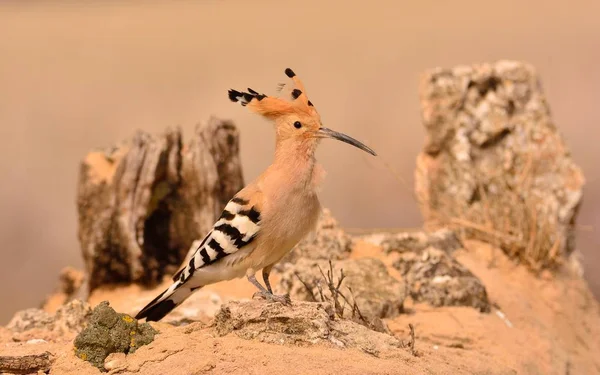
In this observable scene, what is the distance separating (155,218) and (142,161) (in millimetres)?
564

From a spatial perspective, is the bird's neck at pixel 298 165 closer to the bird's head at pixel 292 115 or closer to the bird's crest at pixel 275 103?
the bird's head at pixel 292 115

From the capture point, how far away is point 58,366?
10.7 feet

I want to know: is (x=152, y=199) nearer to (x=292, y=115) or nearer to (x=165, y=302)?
(x=165, y=302)

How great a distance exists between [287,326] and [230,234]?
734 mm

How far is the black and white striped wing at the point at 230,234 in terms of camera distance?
3.75m

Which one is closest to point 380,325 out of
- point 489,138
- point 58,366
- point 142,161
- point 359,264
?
point 359,264

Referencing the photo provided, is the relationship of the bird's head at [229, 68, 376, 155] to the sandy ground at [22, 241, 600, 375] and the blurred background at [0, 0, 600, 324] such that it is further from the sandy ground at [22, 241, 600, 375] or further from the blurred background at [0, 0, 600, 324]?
the blurred background at [0, 0, 600, 324]

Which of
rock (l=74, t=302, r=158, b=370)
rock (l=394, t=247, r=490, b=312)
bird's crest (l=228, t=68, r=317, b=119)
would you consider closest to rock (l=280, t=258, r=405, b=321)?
rock (l=394, t=247, r=490, b=312)

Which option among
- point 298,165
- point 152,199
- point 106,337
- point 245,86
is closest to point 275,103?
point 298,165

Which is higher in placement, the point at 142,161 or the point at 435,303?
the point at 142,161

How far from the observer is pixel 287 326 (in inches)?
129

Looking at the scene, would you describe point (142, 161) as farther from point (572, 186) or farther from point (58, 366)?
point (572, 186)

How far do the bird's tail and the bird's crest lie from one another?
1075 mm

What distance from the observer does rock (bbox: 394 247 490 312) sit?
5.08m
